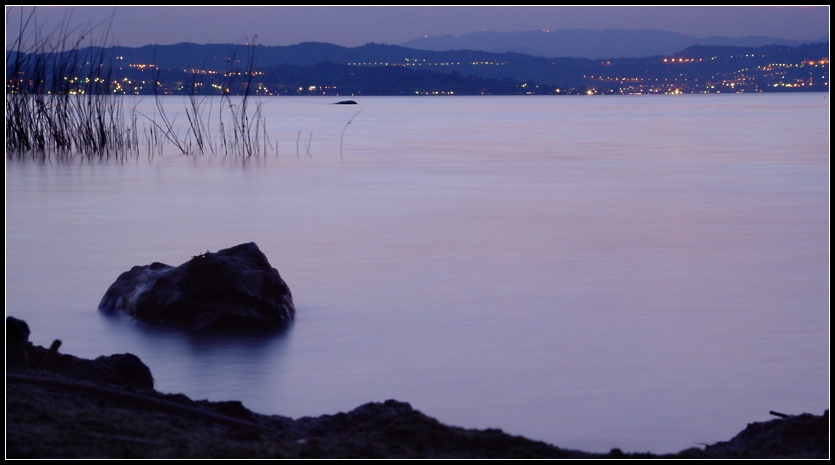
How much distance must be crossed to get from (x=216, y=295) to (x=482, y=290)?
5.24ft

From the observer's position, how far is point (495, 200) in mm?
10461

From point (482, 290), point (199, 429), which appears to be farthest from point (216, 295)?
point (199, 429)

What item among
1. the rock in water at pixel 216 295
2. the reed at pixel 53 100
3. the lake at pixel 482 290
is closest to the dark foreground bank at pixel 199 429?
the lake at pixel 482 290

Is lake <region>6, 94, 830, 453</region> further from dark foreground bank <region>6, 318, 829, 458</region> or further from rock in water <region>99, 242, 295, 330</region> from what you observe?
dark foreground bank <region>6, 318, 829, 458</region>

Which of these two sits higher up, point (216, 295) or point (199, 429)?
point (216, 295)

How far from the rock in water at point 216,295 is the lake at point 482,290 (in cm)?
10

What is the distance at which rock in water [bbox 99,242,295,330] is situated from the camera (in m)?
4.27

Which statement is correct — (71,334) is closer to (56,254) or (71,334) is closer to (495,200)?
(56,254)

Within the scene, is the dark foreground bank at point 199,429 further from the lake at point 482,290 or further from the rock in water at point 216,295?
the rock in water at point 216,295

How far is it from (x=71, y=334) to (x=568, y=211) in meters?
5.87

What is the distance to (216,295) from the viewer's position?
433 cm

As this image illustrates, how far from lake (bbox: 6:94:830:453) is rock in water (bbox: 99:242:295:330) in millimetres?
101

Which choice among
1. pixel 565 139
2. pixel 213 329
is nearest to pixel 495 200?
pixel 213 329

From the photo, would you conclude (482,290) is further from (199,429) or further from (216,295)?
(199,429)
